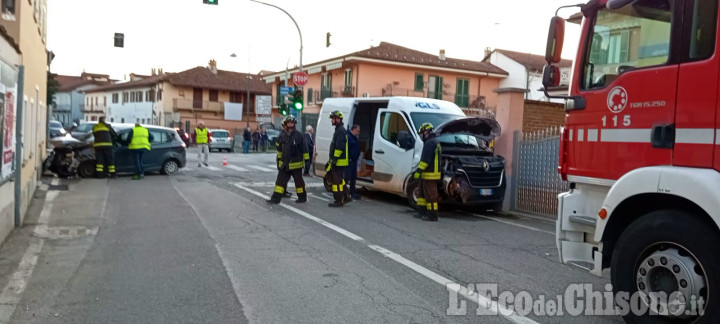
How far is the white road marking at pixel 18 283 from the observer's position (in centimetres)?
504

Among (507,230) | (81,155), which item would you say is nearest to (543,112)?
(507,230)

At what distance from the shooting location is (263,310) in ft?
16.4

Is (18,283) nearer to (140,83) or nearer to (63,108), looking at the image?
(140,83)

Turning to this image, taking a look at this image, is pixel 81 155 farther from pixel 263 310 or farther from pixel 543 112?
pixel 263 310

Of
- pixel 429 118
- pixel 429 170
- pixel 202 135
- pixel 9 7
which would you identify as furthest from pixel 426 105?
pixel 202 135

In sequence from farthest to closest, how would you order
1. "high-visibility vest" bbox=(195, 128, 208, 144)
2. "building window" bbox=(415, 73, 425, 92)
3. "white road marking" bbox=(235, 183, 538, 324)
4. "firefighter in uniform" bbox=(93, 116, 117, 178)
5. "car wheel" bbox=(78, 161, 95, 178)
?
"building window" bbox=(415, 73, 425, 92) → "high-visibility vest" bbox=(195, 128, 208, 144) → "car wheel" bbox=(78, 161, 95, 178) → "firefighter in uniform" bbox=(93, 116, 117, 178) → "white road marking" bbox=(235, 183, 538, 324)

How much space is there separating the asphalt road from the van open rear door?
87 cm

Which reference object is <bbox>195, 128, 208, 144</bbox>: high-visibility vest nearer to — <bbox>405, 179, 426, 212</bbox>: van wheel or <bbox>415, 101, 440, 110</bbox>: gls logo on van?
<bbox>415, 101, 440, 110</bbox>: gls logo on van

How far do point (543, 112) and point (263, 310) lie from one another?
9985 millimetres

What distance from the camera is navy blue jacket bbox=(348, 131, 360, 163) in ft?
Result: 40.4

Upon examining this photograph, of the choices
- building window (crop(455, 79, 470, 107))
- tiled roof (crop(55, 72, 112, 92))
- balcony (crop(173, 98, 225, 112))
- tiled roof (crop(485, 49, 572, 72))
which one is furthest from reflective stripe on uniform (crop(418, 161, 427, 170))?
tiled roof (crop(55, 72, 112, 92))

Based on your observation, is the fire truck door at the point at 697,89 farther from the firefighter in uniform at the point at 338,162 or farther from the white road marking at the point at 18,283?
the firefighter in uniform at the point at 338,162

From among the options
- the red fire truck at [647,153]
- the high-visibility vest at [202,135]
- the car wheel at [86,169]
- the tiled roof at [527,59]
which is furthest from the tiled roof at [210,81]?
the red fire truck at [647,153]

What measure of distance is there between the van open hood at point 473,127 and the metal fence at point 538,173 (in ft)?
2.19
